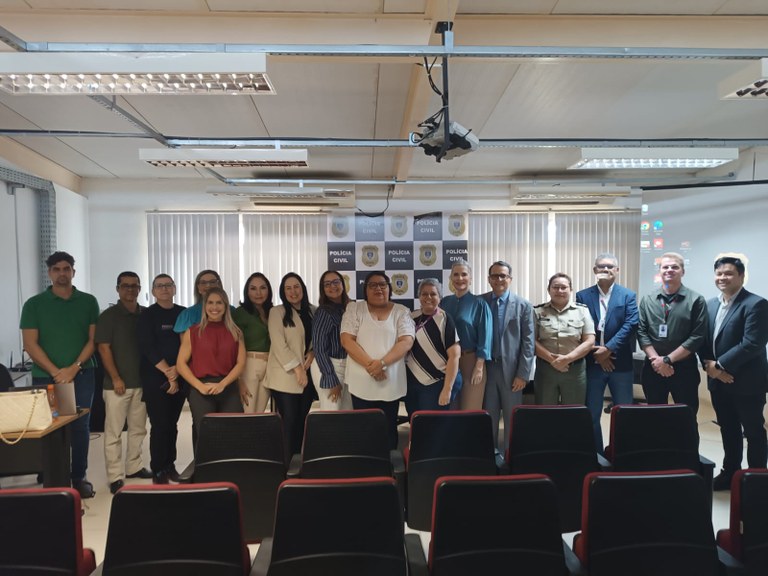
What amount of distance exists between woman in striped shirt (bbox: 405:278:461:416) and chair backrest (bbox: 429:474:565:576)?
1.78m

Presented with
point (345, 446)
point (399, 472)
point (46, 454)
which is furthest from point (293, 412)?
point (46, 454)

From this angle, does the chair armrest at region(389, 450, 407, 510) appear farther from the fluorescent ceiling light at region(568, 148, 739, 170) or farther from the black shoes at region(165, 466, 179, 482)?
the fluorescent ceiling light at region(568, 148, 739, 170)

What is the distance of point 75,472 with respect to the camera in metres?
3.29

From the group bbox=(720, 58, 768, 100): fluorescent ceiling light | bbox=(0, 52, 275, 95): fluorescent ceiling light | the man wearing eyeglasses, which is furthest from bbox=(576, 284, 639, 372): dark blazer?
the man wearing eyeglasses

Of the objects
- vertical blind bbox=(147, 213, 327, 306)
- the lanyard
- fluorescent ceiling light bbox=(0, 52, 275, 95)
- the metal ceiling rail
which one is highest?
the metal ceiling rail

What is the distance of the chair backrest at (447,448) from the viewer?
7.47ft

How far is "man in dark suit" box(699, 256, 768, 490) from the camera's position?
3.14 metres

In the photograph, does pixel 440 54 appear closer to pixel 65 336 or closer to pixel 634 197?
pixel 65 336

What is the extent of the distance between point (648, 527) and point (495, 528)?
1.56 feet

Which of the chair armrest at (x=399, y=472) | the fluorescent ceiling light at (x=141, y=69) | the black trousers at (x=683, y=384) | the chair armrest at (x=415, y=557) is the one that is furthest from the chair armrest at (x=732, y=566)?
the fluorescent ceiling light at (x=141, y=69)

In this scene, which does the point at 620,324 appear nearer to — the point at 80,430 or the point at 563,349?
the point at 563,349

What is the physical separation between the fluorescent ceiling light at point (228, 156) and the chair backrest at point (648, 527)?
10.7 feet

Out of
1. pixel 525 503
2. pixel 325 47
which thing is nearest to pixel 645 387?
pixel 525 503

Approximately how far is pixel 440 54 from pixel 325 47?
1.78ft
